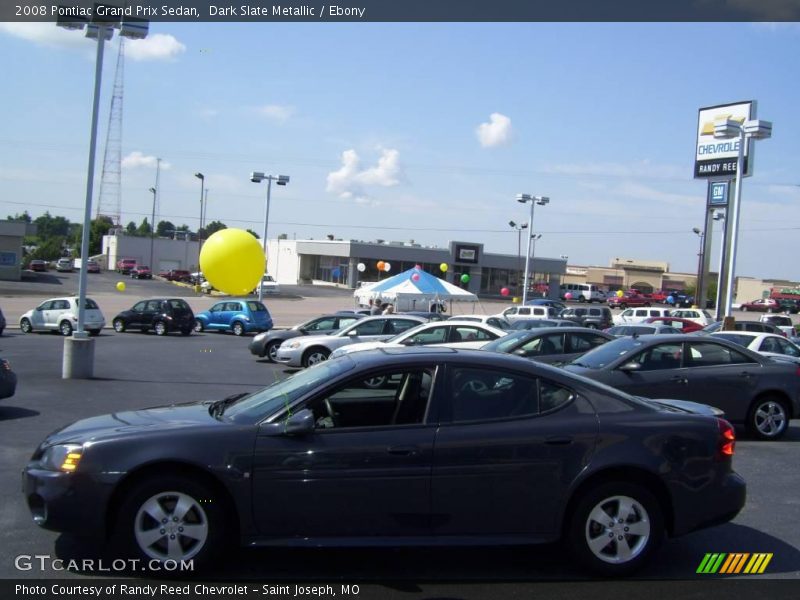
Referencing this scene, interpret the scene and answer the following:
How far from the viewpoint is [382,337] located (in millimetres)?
18500

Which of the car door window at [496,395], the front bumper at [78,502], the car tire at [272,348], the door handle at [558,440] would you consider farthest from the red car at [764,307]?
the front bumper at [78,502]

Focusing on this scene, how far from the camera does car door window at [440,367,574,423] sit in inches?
207

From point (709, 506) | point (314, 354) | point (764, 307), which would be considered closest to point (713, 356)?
point (709, 506)

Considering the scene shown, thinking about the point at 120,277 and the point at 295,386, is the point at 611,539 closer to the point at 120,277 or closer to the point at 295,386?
the point at 295,386

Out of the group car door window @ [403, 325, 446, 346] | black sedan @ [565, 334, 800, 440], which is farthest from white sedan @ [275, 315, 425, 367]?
black sedan @ [565, 334, 800, 440]

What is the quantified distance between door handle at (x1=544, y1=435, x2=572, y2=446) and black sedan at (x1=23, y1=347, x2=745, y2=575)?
1cm

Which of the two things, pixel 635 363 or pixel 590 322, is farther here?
pixel 590 322

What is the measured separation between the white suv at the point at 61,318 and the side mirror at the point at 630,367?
23664 millimetres

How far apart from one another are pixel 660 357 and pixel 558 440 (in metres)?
6.10

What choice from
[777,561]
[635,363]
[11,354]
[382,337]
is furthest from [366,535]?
[11,354]

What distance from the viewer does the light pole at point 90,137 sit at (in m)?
14.2

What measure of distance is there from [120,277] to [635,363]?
77.3 m

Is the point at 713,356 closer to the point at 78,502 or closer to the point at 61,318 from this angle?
the point at 78,502

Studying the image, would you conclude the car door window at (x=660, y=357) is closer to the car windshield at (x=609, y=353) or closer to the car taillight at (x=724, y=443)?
the car windshield at (x=609, y=353)
